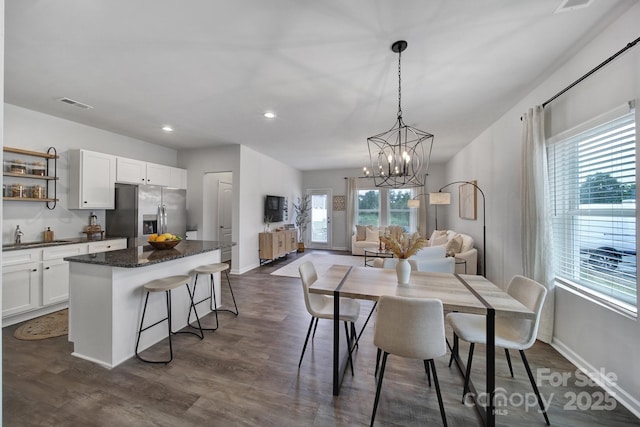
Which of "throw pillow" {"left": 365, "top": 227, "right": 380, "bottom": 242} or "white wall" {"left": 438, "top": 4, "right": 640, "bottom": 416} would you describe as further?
"throw pillow" {"left": 365, "top": 227, "right": 380, "bottom": 242}

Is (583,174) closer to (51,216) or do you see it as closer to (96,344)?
(96,344)

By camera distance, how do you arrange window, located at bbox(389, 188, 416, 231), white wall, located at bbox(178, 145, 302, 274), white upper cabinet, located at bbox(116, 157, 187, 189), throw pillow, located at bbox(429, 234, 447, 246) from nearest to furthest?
white upper cabinet, located at bbox(116, 157, 187, 189) → white wall, located at bbox(178, 145, 302, 274) → throw pillow, located at bbox(429, 234, 447, 246) → window, located at bbox(389, 188, 416, 231)

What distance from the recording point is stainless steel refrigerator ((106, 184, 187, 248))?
413 centimetres

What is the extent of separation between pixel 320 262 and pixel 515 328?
4.58m

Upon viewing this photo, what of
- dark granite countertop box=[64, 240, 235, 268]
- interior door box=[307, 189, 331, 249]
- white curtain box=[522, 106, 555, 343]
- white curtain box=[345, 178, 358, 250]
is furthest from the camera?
interior door box=[307, 189, 331, 249]

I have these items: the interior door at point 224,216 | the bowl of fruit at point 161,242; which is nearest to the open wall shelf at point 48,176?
the bowl of fruit at point 161,242

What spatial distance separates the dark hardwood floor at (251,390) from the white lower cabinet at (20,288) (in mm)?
386

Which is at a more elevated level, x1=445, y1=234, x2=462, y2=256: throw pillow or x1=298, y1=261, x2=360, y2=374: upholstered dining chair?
x1=445, y1=234, x2=462, y2=256: throw pillow

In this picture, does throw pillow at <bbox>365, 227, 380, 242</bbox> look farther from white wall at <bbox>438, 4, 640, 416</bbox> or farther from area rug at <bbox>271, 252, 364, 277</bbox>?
white wall at <bbox>438, 4, 640, 416</bbox>

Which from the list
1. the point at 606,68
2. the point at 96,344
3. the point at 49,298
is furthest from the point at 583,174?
the point at 49,298

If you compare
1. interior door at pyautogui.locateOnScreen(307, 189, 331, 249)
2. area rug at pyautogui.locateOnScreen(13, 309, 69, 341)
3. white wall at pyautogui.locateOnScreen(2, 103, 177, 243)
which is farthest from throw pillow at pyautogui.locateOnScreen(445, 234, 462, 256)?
white wall at pyautogui.locateOnScreen(2, 103, 177, 243)

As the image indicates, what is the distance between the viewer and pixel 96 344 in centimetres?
230

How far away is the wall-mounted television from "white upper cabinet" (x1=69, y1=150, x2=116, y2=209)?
286 centimetres

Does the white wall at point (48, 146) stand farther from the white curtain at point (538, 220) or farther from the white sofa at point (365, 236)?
the white curtain at point (538, 220)
